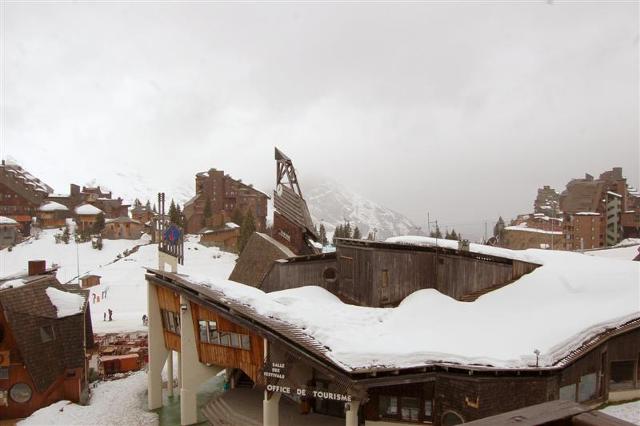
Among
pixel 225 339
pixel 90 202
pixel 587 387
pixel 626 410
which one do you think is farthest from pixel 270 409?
pixel 90 202

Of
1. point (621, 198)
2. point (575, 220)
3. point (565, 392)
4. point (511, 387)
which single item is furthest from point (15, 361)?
point (621, 198)

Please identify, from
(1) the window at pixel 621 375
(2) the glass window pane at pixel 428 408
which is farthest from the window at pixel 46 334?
(1) the window at pixel 621 375

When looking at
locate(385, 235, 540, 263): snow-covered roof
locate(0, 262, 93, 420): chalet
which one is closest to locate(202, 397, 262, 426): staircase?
locate(0, 262, 93, 420): chalet

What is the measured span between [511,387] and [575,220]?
254ft

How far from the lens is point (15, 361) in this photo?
3008 cm

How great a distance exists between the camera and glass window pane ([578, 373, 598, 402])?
2150 cm

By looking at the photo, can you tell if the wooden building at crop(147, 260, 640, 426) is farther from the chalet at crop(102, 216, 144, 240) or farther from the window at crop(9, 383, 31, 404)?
the chalet at crop(102, 216, 144, 240)

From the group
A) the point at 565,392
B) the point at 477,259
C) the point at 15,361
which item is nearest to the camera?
the point at 565,392

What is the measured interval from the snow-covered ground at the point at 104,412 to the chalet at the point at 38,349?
44.5 inches

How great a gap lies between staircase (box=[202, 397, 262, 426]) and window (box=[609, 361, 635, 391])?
18581mm

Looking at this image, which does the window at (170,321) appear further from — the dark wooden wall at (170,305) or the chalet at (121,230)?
the chalet at (121,230)

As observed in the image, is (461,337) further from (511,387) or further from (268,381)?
(268,381)

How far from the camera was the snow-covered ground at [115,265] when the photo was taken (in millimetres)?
58969

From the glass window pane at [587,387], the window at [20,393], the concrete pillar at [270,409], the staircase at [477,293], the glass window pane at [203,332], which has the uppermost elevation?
the staircase at [477,293]
